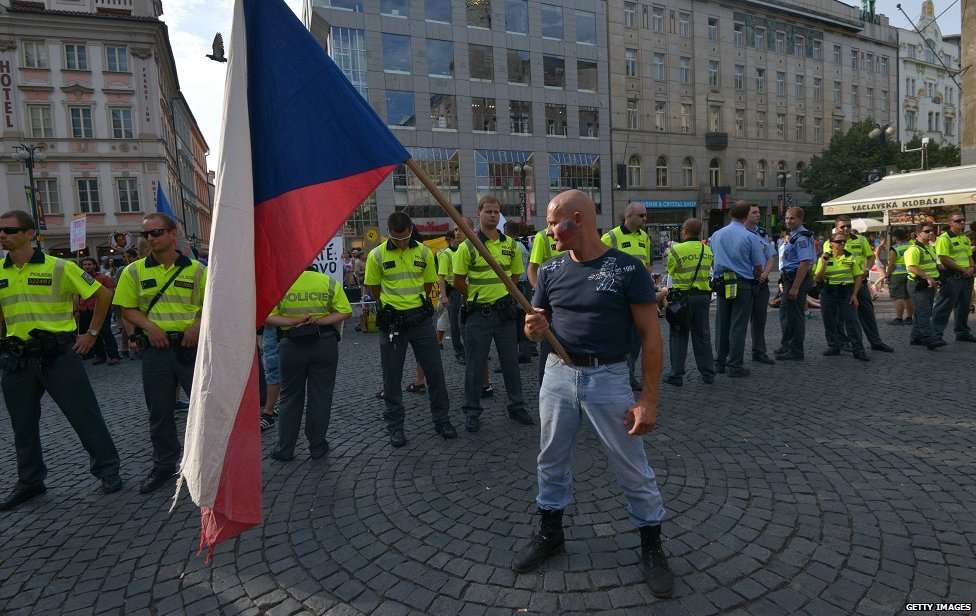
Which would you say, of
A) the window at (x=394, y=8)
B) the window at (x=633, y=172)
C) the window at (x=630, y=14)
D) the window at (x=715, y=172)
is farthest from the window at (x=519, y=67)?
the window at (x=715, y=172)

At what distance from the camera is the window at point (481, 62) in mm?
34438

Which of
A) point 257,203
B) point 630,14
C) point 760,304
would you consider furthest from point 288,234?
→ point 630,14

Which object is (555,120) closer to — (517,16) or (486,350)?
(517,16)

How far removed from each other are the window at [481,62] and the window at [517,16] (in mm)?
2241

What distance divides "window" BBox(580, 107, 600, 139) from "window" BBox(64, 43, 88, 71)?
32.8 meters

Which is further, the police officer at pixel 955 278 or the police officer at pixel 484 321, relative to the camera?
the police officer at pixel 955 278

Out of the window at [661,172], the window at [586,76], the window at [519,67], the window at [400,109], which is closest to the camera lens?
the window at [400,109]

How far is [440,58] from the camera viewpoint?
33.6m

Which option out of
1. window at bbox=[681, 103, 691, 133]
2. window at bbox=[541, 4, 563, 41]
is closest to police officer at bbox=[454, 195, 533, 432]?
window at bbox=[541, 4, 563, 41]

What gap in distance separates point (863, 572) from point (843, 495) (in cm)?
93

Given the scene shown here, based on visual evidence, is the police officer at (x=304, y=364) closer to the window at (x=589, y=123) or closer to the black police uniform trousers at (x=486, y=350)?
the black police uniform trousers at (x=486, y=350)

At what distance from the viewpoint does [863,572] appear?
279cm

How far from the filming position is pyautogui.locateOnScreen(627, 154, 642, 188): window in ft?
130

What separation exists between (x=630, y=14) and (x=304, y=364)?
42.4 metres
